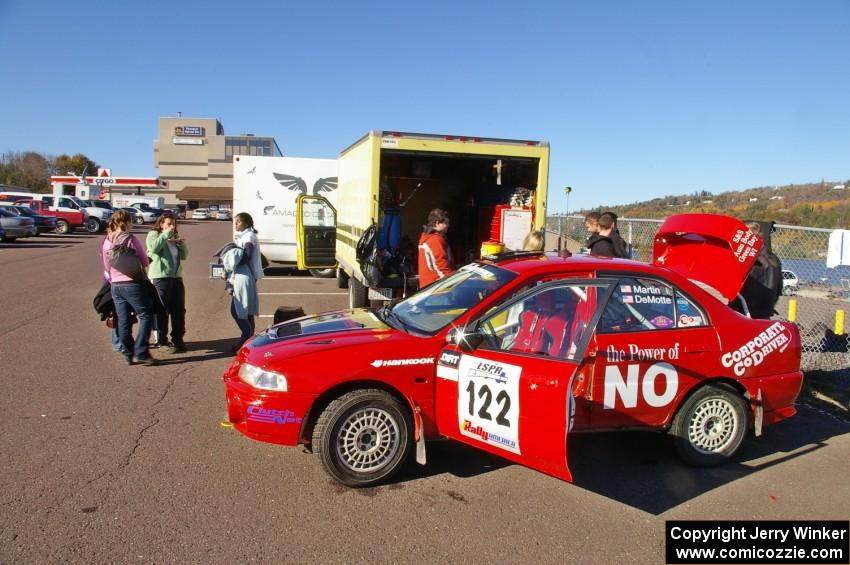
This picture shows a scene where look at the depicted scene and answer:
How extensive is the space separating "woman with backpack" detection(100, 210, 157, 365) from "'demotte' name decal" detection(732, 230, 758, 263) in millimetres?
6012

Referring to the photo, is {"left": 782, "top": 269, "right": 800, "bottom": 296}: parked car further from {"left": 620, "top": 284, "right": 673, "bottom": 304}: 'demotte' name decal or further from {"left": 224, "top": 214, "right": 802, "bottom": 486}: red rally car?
{"left": 620, "top": 284, "right": 673, "bottom": 304}: 'demotte' name decal

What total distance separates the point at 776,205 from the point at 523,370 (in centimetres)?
2693

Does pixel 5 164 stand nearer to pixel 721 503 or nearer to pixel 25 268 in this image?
pixel 25 268

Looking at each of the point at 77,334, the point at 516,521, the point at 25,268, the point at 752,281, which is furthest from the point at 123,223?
the point at 25,268

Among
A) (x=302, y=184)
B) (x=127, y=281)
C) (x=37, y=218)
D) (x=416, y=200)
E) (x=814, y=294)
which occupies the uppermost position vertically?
(x=302, y=184)

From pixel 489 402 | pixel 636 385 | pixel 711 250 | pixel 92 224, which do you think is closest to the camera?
pixel 489 402

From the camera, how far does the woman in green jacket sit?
24.4 feet

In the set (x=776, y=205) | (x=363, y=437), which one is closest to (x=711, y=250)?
(x=363, y=437)

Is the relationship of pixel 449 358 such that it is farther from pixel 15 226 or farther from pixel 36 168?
pixel 36 168

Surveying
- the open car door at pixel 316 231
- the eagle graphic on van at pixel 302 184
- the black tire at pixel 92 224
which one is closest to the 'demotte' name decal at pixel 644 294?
the open car door at pixel 316 231

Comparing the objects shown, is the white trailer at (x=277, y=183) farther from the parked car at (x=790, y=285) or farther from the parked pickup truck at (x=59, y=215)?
the parked pickup truck at (x=59, y=215)

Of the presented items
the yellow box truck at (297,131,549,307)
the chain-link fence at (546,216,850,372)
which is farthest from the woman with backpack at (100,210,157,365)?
the chain-link fence at (546,216,850,372)

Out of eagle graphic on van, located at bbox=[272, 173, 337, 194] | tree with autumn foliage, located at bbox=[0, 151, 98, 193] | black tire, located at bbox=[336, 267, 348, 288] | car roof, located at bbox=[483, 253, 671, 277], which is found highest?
tree with autumn foliage, located at bbox=[0, 151, 98, 193]

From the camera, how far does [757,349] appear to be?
4.86 metres
